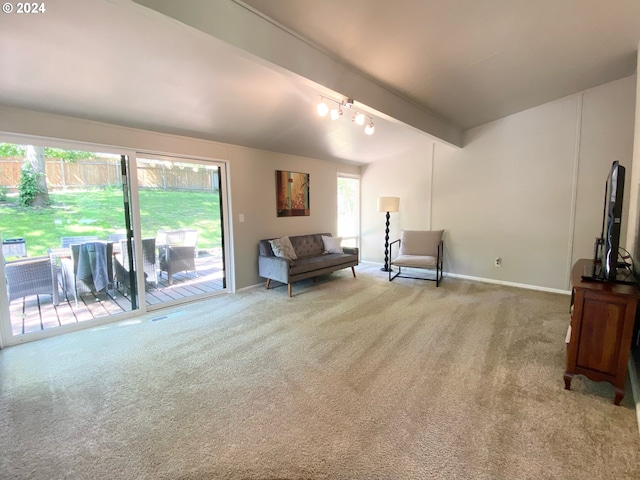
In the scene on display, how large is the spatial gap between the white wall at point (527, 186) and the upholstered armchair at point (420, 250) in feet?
1.17

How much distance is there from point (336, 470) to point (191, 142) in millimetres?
3913

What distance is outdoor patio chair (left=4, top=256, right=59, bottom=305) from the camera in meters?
2.81

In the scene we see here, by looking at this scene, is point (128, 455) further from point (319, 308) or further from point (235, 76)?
point (235, 76)

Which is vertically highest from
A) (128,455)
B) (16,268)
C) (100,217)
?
(100,217)

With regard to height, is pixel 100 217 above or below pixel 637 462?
above

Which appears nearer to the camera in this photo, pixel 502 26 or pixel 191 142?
pixel 502 26

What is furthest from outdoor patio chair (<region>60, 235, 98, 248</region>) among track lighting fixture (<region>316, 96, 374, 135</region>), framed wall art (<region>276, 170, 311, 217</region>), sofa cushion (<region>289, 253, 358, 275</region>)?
track lighting fixture (<region>316, 96, 374, 135</region>)

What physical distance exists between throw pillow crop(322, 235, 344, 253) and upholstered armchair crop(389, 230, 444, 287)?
1032 mm

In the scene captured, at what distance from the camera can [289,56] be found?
2.16 metres

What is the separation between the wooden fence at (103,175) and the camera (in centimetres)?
276

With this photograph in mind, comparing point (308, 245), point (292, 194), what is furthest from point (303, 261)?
point (292, 194)

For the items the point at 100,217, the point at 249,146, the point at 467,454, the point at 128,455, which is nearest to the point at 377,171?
the point at 249,146

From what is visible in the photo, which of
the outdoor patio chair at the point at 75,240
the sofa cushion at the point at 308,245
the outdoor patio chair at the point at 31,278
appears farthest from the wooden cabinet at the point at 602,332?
the outdoor patio chair at the point at 31,278

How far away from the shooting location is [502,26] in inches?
90.8
